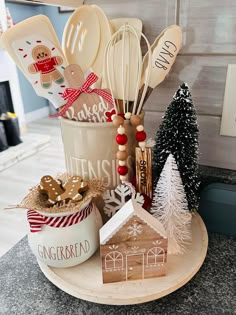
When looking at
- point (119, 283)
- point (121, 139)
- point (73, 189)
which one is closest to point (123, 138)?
point (121, 139)

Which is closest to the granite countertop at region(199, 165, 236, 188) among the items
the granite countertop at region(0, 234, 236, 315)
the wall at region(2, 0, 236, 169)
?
the wall at region(2, 0, 236, 169)

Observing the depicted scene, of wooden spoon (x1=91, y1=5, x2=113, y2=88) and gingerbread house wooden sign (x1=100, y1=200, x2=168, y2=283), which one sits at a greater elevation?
wooden spoon (x1=91, y1=5, x2=113, y2=88)

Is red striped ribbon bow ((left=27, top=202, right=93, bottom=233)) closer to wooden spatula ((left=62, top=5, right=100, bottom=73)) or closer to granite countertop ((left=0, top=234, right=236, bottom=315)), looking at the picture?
granite countertop ((left=0, top=234, right=236, bottom=315))

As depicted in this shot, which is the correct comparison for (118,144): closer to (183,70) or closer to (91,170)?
(91,170)

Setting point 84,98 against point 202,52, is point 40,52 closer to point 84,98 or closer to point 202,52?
point 84,98

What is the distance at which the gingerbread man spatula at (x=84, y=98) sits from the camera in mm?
445

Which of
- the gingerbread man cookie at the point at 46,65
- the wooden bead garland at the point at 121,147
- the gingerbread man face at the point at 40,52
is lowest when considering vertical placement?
the wooden bead garland at the point at 121,147

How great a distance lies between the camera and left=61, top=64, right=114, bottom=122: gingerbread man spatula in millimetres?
445

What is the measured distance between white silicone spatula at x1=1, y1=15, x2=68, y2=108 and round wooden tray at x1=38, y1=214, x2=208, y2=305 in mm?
265

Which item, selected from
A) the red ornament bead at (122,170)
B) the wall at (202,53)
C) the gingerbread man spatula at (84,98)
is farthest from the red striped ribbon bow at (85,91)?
the wall at (202,53)

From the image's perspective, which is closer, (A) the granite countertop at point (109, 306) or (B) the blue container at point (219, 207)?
(A) the granite countertop at point (109, 306)

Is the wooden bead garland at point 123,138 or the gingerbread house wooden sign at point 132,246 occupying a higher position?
the wooden bead garland at point 123,138

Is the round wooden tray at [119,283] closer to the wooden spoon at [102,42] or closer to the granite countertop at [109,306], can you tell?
the granite countertop at [109,306]

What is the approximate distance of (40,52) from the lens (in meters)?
0.45
